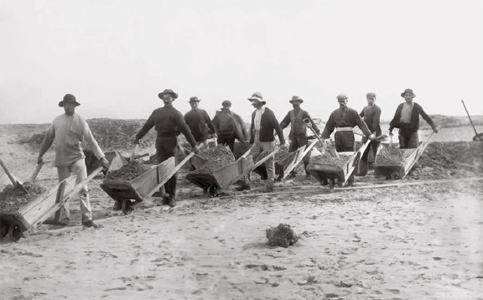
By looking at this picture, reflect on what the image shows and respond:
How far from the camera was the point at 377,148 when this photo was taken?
11.7 m

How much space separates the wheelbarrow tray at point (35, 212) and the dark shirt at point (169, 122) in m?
2.23

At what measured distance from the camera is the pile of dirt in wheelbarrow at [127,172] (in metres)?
7.55

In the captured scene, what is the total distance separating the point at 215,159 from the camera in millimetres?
9266

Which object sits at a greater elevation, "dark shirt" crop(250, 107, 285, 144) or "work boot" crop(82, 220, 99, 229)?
"dark shirt" crop(250, 107, 285, 144)

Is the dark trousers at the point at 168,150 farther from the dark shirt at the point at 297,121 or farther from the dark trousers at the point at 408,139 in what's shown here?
the dark trousers at the point at 408,139

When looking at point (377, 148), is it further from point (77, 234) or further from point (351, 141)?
point (77, 234)

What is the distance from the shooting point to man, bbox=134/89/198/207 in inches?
338

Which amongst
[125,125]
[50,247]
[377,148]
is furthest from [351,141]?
[125,125]

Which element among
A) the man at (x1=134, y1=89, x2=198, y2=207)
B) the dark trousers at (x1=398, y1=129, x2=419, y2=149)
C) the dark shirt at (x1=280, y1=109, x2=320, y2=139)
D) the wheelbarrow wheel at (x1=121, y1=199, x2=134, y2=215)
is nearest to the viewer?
the wheelbarrow wheel at (x1=121, y1=199, x2=134, y2=215)

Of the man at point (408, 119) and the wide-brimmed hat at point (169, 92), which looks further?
the man at point (408, 119)

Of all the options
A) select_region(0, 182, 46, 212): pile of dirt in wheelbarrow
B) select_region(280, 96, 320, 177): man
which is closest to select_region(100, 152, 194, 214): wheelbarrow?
select_region(0, 182, 46, 212): pile of dirt in wheelbarrow

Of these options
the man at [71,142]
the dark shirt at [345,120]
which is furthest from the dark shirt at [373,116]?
the man at [71,142]

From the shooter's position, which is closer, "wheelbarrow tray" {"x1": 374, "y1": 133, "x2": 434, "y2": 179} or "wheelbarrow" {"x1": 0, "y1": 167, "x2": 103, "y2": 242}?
"wheelbarrow" {"x1": 0, "y1": 167, "x2": 103, "y2": 242}

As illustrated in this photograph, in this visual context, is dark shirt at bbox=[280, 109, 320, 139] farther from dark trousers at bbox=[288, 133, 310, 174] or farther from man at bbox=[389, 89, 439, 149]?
man at bbox=[389, 89, 439, 149]
